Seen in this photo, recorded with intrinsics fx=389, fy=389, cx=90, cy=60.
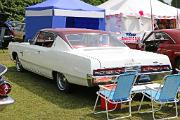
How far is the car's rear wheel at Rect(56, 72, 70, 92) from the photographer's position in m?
8.26

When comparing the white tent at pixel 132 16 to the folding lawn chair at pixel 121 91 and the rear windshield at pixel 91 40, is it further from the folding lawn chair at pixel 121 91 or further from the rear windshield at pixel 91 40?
the folding lawn chair at pixel 121 91

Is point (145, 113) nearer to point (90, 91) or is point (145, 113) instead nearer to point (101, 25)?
point (90, 91)

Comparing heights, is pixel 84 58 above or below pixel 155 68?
above

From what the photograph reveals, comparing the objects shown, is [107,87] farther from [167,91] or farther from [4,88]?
[4,88]

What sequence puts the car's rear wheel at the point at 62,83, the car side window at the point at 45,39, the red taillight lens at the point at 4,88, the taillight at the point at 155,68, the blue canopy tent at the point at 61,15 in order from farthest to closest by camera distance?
the blue canopy tent at the point at 61,15 → the car side window at the point at 45,39 → the car's rear wheel at the point at 62,83 → the taillight at the point at 155,68 → the red taillight lens at the point at 4,88

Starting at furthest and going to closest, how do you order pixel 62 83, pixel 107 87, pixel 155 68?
pixel 62 83, pixel 155 68, pixel 107 87

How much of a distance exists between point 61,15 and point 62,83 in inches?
305

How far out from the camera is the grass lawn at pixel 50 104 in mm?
6699

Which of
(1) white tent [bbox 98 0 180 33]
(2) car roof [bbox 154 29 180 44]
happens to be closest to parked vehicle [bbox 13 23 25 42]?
(1) white tent [bbox 98 0 180 33]

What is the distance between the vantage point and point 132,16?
20.1 m

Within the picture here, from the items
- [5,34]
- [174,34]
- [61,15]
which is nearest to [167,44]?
[174,34]

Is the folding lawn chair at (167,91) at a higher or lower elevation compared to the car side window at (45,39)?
lower

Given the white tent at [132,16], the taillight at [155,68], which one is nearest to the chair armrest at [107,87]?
the taillight at [155,68]

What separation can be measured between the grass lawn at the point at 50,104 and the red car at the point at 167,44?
3.21 meters
